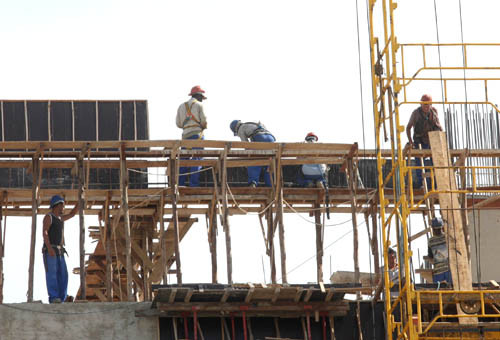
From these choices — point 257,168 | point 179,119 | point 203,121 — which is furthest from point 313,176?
point 179,119

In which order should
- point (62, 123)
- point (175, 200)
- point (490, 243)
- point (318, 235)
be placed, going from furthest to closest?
point (318, 235) → point (62, 123) → point (175, 200) → point (490, 243)

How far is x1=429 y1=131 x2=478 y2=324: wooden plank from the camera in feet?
59.2

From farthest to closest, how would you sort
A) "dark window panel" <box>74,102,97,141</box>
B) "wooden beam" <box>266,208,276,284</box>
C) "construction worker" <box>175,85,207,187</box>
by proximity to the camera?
"dark window panel" <box>74,102,97,141</box>, "construction worker" <box>175,85,207,187</box>, "wooden beam" <box>266,208,276,284</box>

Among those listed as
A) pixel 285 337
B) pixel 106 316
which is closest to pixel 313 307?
pixel 285 337

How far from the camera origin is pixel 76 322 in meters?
22.5

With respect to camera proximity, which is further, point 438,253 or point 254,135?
point 254,135

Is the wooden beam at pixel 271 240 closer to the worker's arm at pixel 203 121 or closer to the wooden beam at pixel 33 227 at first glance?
the worker's arm at pixel 203 121

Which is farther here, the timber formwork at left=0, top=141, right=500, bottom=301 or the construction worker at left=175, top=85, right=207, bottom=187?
the construction worker at left=175, top=85, right=207, bottom=187

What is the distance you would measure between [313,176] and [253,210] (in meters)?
2.02

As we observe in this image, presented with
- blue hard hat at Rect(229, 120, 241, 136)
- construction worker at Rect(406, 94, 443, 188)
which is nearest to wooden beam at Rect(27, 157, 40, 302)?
blue hard hat at Rect(229, 120, 241, 136)

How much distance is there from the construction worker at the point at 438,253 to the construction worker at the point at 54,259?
25.2ft

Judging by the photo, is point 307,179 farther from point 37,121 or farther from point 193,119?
point 37,121

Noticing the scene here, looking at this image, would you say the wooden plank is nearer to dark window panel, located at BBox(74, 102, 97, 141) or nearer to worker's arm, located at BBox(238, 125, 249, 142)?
worker's arm, located at BBox(238, 125, 249, 142)

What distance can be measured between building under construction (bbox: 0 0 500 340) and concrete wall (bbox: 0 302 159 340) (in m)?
0.02
